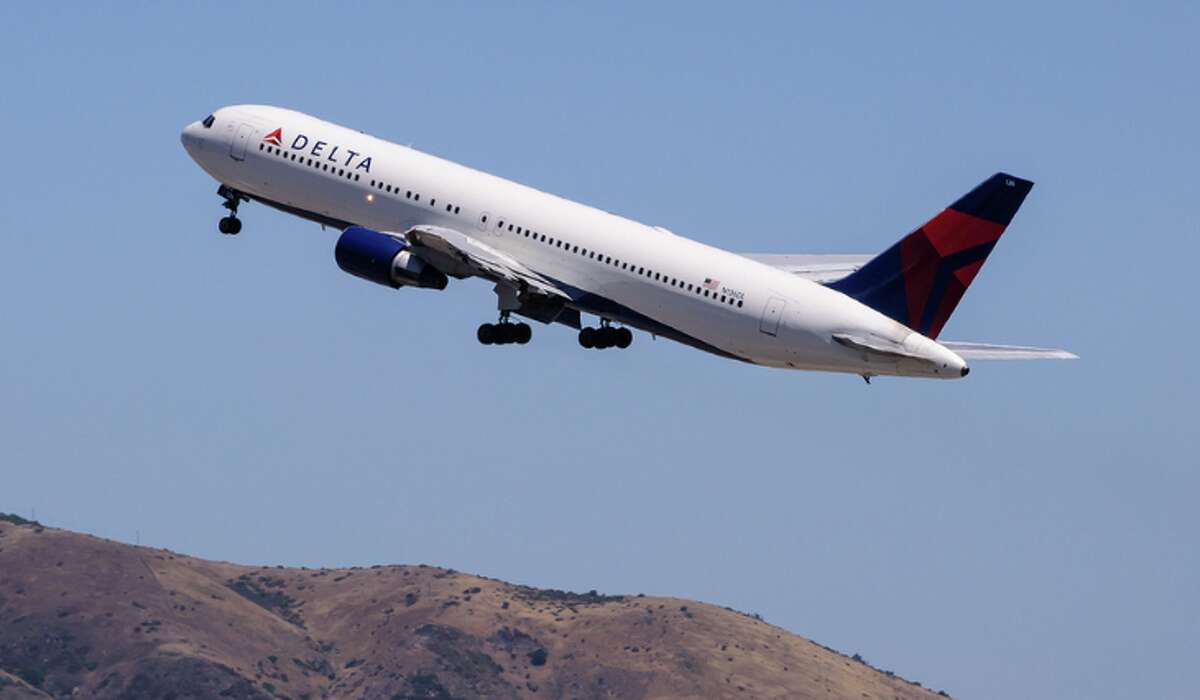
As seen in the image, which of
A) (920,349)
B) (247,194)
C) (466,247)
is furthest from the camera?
(247,194)

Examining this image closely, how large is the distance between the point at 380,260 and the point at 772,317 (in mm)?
16288

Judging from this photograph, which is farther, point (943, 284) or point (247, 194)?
point (247, 194)

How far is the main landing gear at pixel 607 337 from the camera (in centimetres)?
9844

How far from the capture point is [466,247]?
308 feet

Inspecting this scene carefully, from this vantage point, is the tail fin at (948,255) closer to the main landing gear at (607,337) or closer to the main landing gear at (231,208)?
the main landing gear at (607,337)

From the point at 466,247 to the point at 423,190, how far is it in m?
3.96

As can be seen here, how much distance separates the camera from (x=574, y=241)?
93.2 meters

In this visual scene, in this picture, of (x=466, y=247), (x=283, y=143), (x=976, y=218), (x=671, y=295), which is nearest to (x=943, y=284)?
(x=976, y=218)

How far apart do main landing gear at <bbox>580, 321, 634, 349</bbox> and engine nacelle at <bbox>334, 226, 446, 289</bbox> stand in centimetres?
786

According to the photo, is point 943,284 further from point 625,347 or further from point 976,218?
point 625,347

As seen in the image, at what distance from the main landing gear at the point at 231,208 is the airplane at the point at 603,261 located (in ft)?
2.43

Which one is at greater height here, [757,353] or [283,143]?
[283,143]

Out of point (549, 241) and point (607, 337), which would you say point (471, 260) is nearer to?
point (549, 241)

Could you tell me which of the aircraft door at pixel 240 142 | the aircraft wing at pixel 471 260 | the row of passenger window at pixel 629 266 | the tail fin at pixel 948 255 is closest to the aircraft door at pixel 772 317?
the row of passenger window at pixel 629 266
